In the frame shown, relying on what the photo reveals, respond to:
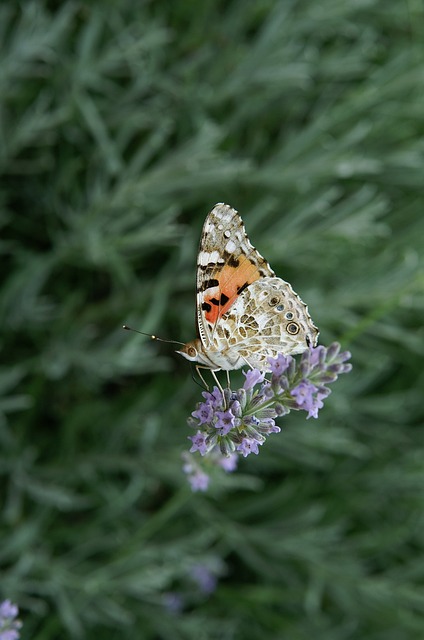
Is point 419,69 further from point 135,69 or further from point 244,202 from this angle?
point 135,69

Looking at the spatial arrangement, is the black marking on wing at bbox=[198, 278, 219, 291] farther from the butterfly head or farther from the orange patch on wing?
the butterfly head

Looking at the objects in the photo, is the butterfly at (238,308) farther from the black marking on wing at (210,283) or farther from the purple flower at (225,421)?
the purple flower at (225,421)

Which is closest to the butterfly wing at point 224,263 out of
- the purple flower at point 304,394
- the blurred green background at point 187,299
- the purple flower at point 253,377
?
the purple flower at point 253,377

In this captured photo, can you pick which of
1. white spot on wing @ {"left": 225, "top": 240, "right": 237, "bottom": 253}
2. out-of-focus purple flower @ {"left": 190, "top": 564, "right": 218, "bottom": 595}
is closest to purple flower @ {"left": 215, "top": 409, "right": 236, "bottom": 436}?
white spot on wing @ {"left": 225, "top": 240, "right": 237, "bottom": 253}

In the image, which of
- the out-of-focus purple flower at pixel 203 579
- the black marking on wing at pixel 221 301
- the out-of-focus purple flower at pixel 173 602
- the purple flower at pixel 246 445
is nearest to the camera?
the purple flower at pixel 246 445

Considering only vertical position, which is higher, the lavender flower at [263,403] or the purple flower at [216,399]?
the purple flower at [216,399]

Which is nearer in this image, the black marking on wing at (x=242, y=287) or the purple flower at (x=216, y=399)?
the purple flower at (x=216, y=399)
